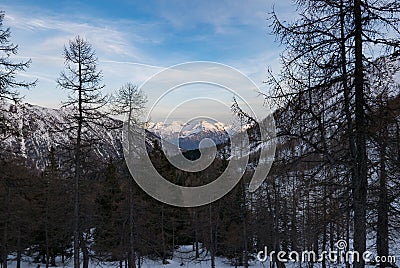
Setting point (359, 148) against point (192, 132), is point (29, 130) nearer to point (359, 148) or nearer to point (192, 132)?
point (192, 132)

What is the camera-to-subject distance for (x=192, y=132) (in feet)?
41.4

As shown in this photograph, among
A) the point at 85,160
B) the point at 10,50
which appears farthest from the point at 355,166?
the point at 85,160

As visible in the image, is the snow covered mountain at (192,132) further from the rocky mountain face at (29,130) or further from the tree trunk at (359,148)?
the tree trunk at (359,148)

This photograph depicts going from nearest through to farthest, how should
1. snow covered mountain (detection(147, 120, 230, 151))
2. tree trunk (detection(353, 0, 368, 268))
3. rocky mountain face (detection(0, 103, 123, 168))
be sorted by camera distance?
tree trunk (detection(353, 0, 368, 268))
rocky mountain face (detection(0, 103, 123, 168))
snow covered mountain (detection(147, 120, 230, 151))

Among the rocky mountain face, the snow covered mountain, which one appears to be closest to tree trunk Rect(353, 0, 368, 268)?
the snow covered mountain

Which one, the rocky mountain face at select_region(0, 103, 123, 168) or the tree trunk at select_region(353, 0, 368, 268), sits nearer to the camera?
the tree trunk at select_region(353, 0, 368, 268)

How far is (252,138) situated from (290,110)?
3.72 feet

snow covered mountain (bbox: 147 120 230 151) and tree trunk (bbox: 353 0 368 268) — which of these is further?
snow covered mountain (bbox: 147 120 230 151)

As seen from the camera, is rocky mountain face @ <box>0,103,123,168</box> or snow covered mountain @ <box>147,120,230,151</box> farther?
snow covered mountain @ <box>147,120,230,151</box>

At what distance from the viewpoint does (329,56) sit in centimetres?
785

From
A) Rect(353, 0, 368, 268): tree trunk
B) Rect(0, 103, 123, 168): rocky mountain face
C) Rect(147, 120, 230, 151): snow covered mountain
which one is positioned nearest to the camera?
Rect(353, 0, 368, 268): tree trunk

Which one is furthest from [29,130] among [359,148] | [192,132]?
[359,148]

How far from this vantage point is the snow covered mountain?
Result: 460 inches

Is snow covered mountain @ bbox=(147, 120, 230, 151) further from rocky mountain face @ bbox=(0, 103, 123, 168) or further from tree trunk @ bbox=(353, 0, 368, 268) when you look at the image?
tree trunk @ bbox=(353, 0, 368, 268)
